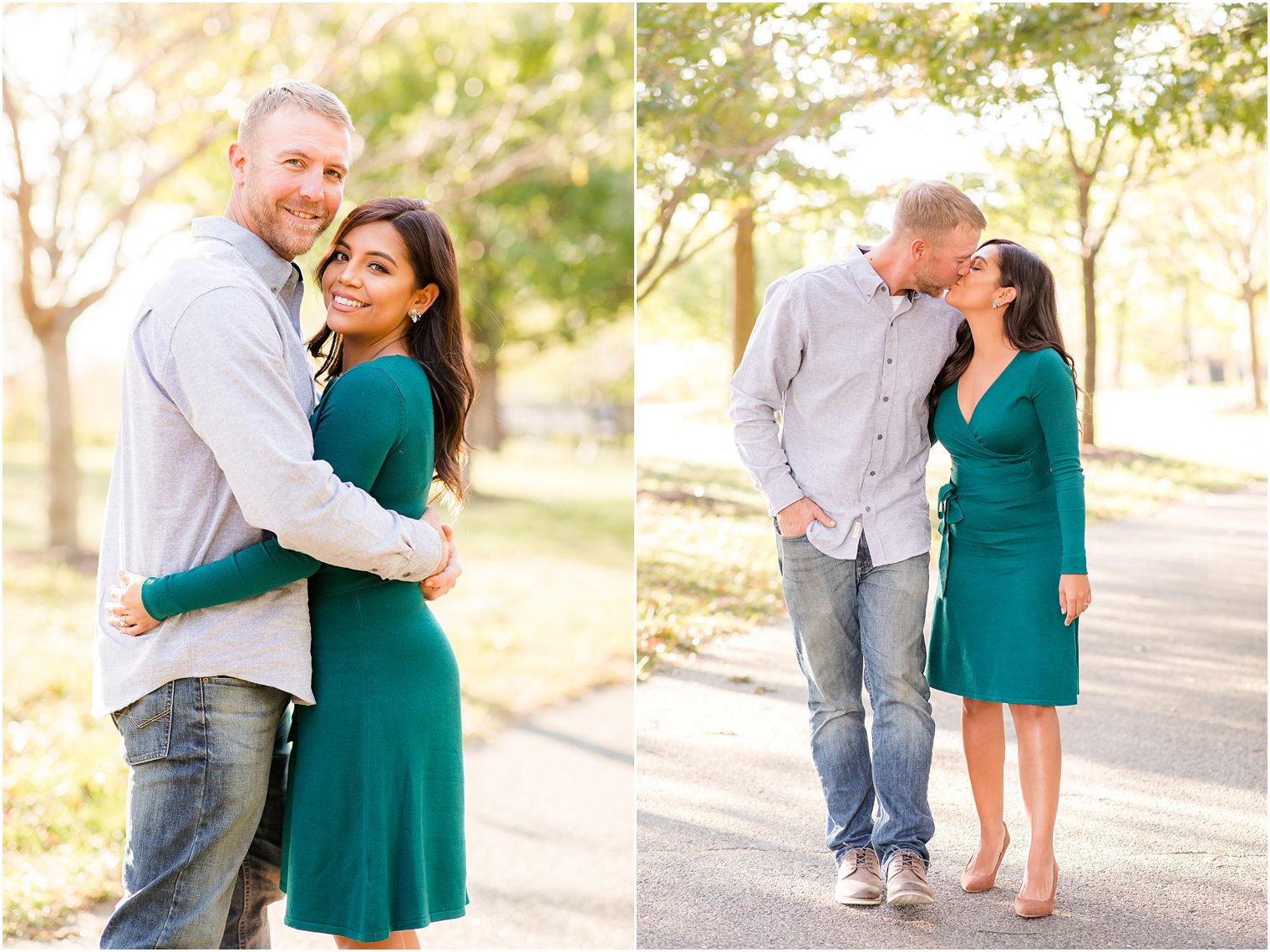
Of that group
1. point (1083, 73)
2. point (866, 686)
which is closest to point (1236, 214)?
point (1083, 73)

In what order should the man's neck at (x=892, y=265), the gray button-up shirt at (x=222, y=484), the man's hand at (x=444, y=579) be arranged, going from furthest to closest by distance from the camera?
the man's neck at (x=892, y=265) < the man's hand at (x=444, y=579) < the gray button-up shirt at (x=222, y=484)

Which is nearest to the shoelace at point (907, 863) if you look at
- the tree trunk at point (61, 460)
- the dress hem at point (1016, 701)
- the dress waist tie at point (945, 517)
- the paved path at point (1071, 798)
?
the paved path at point (1071, 798)

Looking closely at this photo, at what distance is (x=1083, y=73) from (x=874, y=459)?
2.38 m

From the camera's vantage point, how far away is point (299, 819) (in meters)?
2.35

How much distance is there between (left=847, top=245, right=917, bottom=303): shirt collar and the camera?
327 centimetres

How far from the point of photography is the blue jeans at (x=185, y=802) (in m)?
2.16

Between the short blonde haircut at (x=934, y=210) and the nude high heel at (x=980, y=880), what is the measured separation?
1.72 meters

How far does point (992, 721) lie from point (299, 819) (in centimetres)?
197

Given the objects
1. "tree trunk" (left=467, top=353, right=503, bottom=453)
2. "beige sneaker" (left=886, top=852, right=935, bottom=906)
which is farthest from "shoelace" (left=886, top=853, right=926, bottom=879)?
"tree trunk" (left=467, top=353, right=503, bottom=453)

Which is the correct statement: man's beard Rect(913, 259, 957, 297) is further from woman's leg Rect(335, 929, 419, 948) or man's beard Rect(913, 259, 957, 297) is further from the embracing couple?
woman's leg Rect(335, 929, 419, 948)

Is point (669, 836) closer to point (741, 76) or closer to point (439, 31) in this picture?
point (741, 76)

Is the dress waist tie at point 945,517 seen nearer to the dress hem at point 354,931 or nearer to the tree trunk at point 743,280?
the dress hem at point 354,931

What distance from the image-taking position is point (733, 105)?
5.49 metres

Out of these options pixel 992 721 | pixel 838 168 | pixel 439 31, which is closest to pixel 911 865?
pixel 992 721
